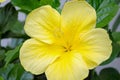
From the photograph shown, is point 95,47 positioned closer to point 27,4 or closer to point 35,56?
point 35,56

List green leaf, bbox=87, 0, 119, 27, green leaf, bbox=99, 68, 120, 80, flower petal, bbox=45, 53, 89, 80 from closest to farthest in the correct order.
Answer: flower petal, bbox=45, 53, 89, 80, green leaf, bbox=87, 0, 119, 27, green leaf, bbox=99, 68, 120, 80

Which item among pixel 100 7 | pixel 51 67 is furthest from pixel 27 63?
pixel 100 7

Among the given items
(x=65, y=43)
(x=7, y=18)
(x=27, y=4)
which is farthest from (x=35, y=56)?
(x=7, y=18)

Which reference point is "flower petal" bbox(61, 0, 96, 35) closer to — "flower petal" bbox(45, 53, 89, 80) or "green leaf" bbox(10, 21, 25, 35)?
"flower petal" bbox(45, 53, 89, 80)

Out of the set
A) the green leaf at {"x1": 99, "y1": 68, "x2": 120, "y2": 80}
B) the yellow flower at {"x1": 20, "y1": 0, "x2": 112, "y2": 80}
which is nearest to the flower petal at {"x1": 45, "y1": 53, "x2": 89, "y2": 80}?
the yellow flower at {"x1": 20, "y1": 0, "x2": 112, "y2": 80}

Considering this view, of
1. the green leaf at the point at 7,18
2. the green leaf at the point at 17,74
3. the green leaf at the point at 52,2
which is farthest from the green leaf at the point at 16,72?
the green leaf at the point at 7,18

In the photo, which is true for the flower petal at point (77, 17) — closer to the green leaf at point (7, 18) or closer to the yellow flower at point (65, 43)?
the yellow flower at point (65, 43)

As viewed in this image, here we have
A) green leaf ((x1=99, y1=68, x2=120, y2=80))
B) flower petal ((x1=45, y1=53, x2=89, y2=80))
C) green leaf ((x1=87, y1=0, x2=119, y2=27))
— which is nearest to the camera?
flower petal ((x1=45, y1=53, x2=89, y2=80))

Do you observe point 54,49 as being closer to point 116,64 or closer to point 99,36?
point 99,36
